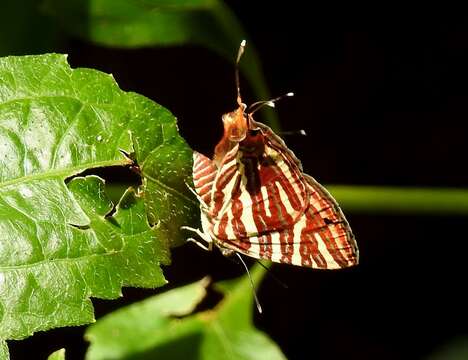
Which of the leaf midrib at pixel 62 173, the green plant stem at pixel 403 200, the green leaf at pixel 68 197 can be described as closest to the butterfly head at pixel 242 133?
the green leaf at pixel 68 197

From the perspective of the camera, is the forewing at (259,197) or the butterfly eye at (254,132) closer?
the butterfly eye at (254,132)

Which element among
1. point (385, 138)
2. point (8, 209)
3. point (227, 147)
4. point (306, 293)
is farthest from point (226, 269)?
point (8, 209)

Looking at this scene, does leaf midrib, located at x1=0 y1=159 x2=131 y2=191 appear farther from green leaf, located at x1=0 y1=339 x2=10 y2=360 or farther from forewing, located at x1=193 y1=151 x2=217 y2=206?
green leaf, located at x1=0 y1=339 x2=10 y2=360

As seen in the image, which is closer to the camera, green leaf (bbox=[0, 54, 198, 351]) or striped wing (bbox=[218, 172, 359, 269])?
green leaf (bbox=[0, 54, 198, 351])

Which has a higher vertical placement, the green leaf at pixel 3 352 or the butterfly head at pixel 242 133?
the butterfly head at pixel 242 133

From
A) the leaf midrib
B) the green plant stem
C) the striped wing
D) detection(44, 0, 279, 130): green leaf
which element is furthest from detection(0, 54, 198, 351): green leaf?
the green plant stem

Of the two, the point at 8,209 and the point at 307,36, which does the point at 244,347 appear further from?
the point at 307,36

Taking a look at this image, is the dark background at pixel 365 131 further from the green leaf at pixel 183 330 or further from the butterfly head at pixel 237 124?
the butterfly head at pixel 237 124

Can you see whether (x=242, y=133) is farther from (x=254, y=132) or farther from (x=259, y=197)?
A: (x=259, y=197)
